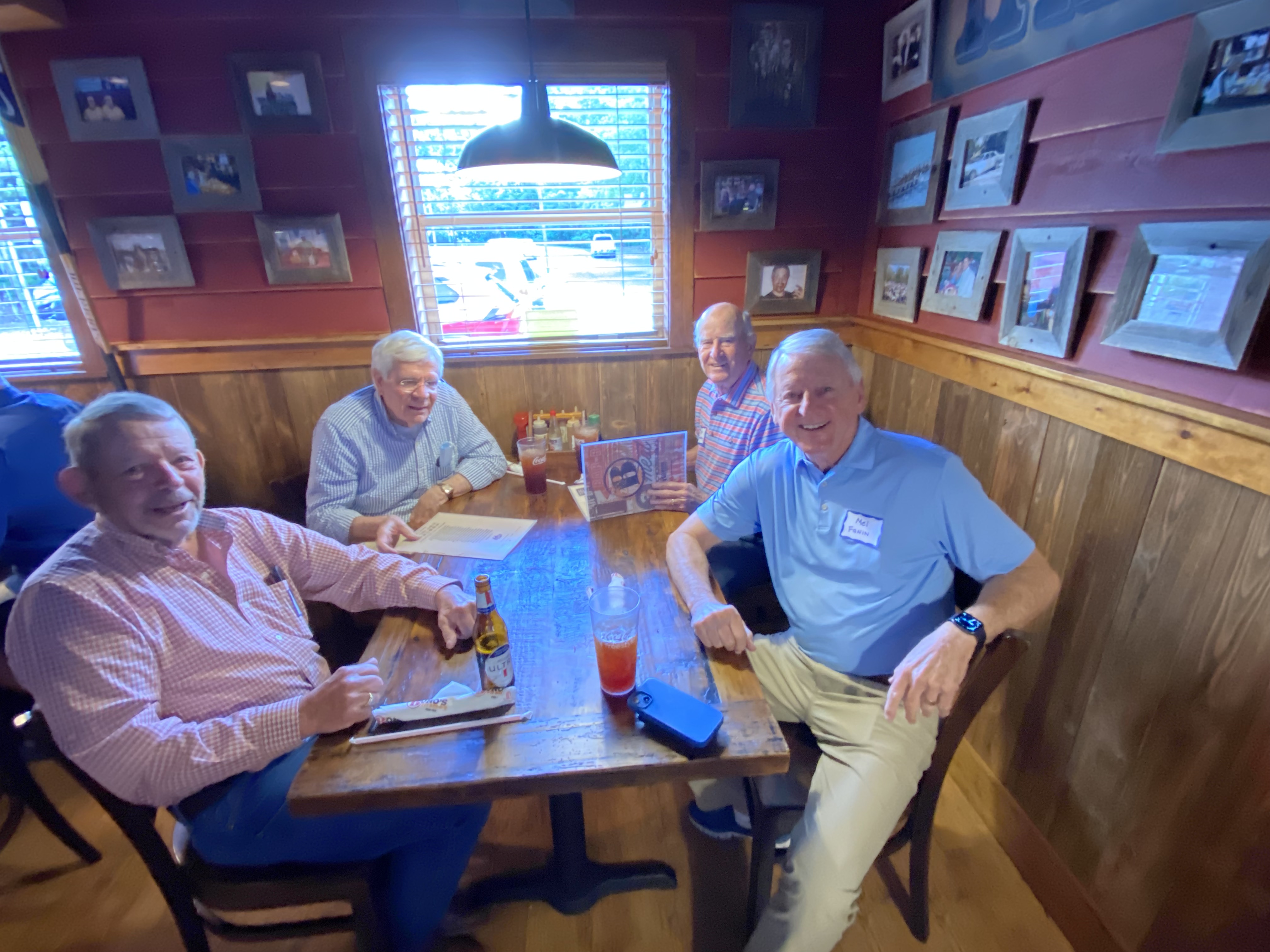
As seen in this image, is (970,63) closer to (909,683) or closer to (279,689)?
(909,683)

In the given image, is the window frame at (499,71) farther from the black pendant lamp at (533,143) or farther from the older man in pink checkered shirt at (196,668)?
the older man in pink checkered shirt at (196,668)

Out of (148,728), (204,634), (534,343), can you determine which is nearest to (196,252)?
(534,343)

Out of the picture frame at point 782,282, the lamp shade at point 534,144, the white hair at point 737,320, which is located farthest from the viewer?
the picture frame at point 782,282

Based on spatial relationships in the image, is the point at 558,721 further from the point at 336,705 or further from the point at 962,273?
the point at 962,273

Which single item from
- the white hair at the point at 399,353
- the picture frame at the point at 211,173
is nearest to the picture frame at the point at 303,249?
the picture frame at the point at 211,173

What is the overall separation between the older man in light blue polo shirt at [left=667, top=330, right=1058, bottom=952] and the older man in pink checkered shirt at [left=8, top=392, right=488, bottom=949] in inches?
27.4

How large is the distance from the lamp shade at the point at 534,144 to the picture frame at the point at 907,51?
129cm

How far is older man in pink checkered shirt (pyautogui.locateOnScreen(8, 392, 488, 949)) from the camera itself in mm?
962

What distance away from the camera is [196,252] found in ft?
7.79

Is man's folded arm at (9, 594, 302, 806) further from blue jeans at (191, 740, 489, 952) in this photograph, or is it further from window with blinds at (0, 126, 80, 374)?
window with blinds at (0, 126, 80, 374)

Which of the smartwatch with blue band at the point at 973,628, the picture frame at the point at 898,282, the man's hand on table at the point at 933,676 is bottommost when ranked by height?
the man's hand on table at the point at 933,676

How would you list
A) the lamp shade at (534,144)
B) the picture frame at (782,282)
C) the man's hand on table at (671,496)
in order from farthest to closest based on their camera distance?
the picture frame at (782,282) → the man's hand on table at (671,496) → the lamp shade at (534,144)

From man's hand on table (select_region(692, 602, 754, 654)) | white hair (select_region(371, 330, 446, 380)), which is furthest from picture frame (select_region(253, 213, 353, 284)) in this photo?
man's hand on table (select_region(692, 602, 754, 654))

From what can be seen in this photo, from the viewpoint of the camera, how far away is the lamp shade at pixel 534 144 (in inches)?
54.2
